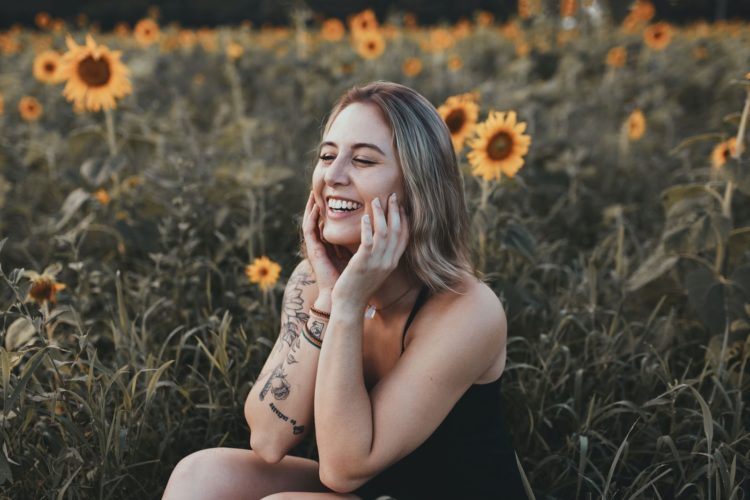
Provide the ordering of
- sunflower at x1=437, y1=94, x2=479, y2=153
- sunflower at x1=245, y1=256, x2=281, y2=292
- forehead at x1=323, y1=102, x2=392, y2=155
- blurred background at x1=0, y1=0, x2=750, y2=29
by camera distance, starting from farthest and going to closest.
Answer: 1. blurred background at x1=0, y1=0, x2=750, y2=29
2. sunflower at x1=437, y1=94, x2=479, y2=153
3. sunflower at x1=245, y1=256, x2=281, y2=292
4. forehead at x1=323, y1=102, x2=392, y2=155

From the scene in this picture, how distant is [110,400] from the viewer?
1.85m

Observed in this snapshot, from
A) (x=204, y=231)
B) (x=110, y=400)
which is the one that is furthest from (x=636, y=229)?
(x=110, y=400)

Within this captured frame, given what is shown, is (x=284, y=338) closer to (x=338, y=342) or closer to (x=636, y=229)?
(x=338, y=342)

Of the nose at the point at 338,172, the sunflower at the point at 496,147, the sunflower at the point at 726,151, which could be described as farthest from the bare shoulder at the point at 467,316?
the sunflower at the point at 726,151

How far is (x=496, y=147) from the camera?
2.48 meters

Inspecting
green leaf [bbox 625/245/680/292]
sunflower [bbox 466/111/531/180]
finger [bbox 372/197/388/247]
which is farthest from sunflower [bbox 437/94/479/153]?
finger [bbox 372/197/388/247]

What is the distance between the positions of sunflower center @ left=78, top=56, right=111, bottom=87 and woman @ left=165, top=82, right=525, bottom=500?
69.2 inches

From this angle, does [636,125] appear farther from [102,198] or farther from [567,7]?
[567,7]

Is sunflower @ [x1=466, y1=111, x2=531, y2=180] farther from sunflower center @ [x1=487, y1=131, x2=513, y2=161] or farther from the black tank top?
the black tank top

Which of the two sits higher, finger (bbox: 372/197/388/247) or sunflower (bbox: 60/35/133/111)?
sunflower (bbox: 60/35/133/111)

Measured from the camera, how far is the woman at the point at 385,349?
147cm

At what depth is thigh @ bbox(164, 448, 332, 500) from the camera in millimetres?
1602

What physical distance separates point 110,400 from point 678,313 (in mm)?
1975

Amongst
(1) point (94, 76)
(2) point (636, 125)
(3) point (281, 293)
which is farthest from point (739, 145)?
(1) point (94, 76)
